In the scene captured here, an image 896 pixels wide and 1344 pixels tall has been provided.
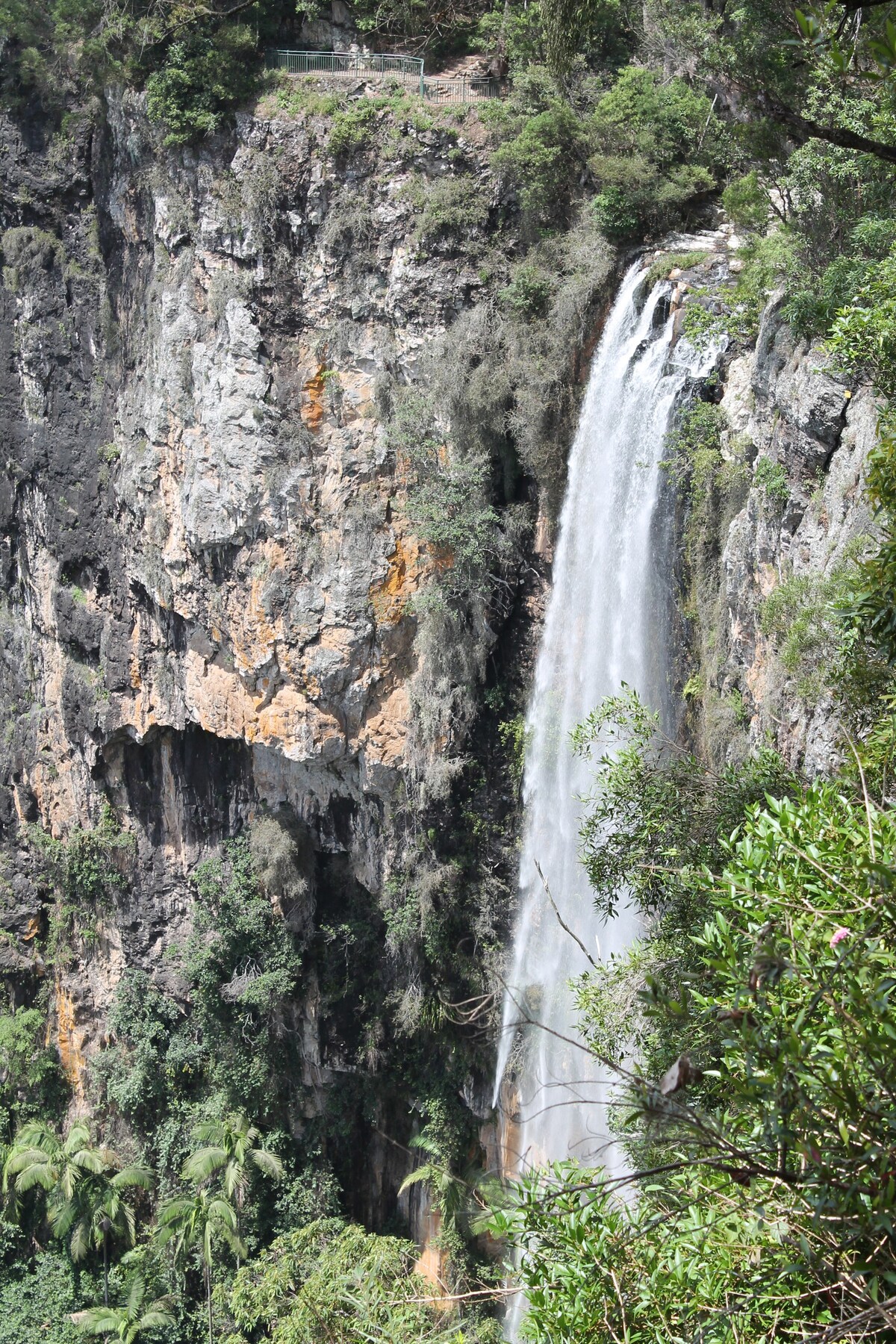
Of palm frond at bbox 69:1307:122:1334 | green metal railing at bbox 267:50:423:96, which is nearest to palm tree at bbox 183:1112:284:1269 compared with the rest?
palm frond at bbox 69:1307:122:1334

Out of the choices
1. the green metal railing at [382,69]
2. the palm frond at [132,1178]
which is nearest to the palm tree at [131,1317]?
the palm frond at [132,1178]

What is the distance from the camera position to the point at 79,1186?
1638 centimetres

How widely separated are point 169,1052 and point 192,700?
18.4 ft

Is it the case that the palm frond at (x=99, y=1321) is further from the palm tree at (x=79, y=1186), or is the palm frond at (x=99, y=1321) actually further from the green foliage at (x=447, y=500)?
the green foliage at (x=447, y=500)

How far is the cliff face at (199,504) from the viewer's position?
1414 cm

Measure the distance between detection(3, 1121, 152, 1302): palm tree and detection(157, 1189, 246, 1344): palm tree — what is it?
135 cm

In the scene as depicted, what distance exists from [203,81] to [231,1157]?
14.6m

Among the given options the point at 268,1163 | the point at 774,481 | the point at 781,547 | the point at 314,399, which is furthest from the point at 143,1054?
the point at 774,481

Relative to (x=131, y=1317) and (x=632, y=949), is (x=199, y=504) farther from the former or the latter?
(x=131, y=1317)

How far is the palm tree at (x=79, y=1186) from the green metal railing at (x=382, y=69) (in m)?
15.6

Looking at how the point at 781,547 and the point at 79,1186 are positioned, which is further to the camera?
the point at 79,1186

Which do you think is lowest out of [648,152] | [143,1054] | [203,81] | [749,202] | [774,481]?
[143,1054]

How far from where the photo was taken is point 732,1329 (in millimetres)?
3756

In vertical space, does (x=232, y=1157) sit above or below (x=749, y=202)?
below
